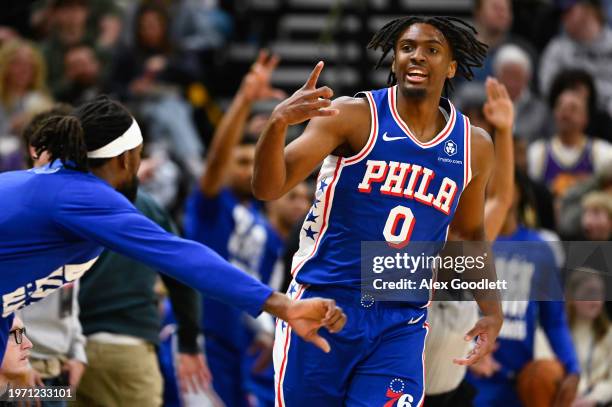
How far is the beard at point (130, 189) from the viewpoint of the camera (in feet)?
17.5

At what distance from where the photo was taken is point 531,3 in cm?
1289

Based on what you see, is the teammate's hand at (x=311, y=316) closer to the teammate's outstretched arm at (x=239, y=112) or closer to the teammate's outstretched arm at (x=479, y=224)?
the teammate's outstretched arm at (x=479, y=224)

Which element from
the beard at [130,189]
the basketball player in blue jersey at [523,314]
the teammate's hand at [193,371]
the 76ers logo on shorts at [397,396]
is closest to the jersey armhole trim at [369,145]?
the 76ers logo on shorts at [397,396]

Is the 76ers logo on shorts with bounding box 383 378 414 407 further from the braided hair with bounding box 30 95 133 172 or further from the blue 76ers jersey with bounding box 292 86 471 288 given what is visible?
the braided hair with bounding box 30 95 133 172

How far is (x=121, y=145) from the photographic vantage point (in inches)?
189

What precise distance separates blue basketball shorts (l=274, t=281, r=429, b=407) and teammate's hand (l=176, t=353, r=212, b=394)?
4.11ft

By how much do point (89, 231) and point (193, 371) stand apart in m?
1.87

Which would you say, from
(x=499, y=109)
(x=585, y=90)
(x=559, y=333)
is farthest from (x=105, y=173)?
(x=585, y=90)

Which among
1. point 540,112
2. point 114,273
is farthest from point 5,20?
point 114,273

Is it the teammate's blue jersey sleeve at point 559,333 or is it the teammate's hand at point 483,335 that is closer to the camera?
the teammate's hand at point 483,335

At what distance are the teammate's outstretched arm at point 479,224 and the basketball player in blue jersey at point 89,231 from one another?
108 cm

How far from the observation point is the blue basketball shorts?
15.7 feet

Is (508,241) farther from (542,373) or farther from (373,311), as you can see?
(373,311)

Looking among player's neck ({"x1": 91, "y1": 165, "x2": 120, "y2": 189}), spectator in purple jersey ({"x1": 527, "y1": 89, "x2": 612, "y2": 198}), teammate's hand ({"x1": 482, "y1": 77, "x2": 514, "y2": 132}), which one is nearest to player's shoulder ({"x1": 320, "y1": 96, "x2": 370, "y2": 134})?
player's neck ({"x1": 91, "y1": 165, "x2": 120, "y2": 189})
